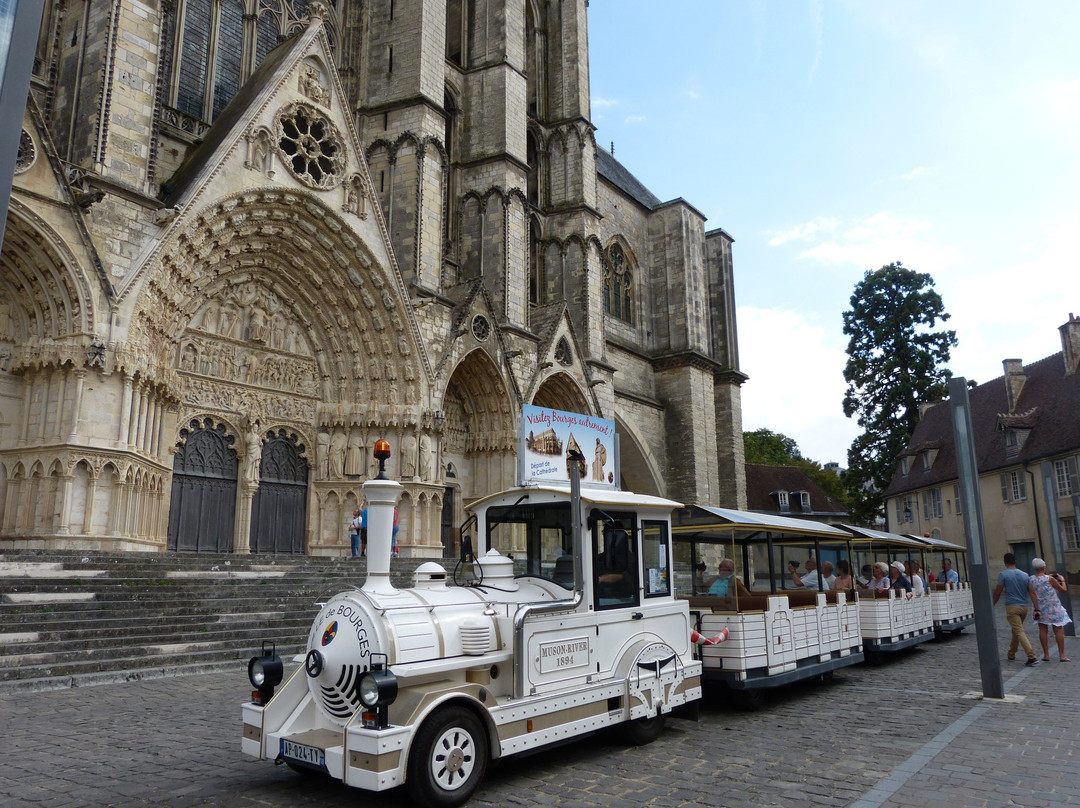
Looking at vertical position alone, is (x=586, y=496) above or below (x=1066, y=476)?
below

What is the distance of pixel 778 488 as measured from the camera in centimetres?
4278

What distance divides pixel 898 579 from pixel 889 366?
25.6 m

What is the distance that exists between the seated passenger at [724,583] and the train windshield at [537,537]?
287 cm

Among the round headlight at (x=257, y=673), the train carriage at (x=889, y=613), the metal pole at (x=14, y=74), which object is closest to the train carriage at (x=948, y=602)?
the train carriage at (x=889, y=613)

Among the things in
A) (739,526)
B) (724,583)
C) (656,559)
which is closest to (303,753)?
(656,559)

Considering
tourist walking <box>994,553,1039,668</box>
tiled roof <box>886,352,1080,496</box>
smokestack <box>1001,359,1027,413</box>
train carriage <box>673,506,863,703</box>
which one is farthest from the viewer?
smokestack <box>1001,359,1027,413</box>

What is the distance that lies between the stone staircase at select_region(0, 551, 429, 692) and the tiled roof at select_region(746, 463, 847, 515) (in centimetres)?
3331

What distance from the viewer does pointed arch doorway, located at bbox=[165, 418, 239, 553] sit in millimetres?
14289

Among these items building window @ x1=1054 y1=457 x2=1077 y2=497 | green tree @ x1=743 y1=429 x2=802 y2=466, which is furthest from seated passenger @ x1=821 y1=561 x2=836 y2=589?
green tree @ x1=743 y1=429 x2=802 y2=466

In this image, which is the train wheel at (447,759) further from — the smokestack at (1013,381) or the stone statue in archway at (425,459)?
the smokestack at (1013,381)

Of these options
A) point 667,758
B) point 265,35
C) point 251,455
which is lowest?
point 667,758

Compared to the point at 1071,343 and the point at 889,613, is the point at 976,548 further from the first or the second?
the point at 1071,343

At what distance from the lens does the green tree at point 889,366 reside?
34875 mm

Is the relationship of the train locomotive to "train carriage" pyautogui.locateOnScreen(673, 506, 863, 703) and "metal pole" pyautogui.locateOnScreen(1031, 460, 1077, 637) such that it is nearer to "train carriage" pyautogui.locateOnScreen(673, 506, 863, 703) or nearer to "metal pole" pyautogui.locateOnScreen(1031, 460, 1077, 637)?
"train carriage" pyautogui.locateOnScreen(673, 506, 863, 703)
